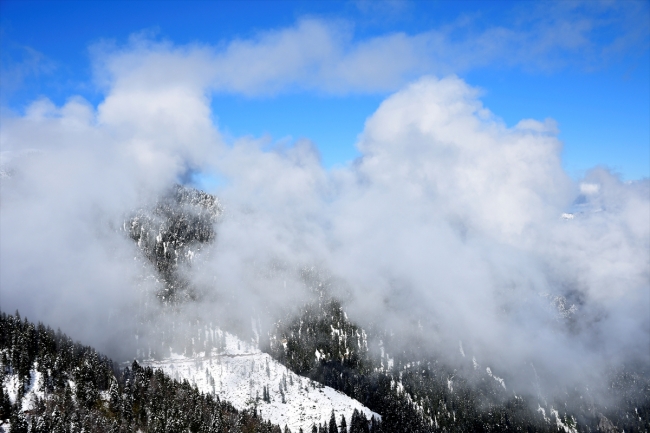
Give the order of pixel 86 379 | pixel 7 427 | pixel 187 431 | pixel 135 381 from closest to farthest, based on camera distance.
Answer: pixel 7 427, pixel 187 431, pixel 86 379, pixel 135 381

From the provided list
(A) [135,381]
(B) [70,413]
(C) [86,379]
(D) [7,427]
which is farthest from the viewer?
(A) [135,381]

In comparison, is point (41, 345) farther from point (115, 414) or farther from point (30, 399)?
point (115, 414)

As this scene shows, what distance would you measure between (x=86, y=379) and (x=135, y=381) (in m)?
22.6

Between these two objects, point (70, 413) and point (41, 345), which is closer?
point (70, 413)

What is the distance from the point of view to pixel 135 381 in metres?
197

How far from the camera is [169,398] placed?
7569 inches

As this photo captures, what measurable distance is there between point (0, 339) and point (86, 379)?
54.8 metres

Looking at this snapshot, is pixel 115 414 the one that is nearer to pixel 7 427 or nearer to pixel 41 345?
pixel 7 427

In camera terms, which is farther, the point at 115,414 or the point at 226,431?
the point at 226,431

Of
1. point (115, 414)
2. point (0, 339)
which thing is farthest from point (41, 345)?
point (115, 414)

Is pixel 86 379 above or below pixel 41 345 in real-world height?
below

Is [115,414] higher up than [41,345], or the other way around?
[41,345]

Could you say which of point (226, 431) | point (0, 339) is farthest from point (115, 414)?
point (0, 339)

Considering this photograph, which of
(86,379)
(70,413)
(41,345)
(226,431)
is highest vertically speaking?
(41,345)
